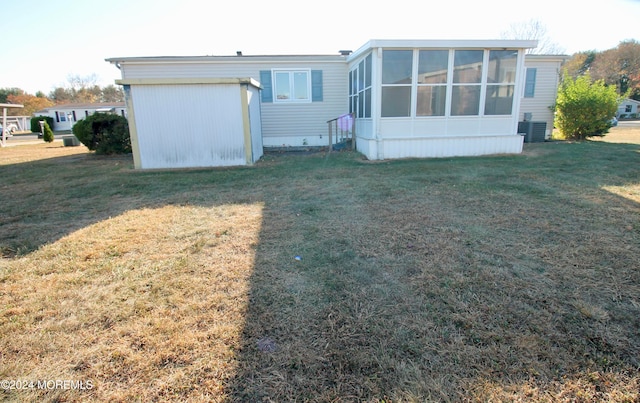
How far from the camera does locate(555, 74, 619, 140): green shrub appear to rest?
40.5 feet

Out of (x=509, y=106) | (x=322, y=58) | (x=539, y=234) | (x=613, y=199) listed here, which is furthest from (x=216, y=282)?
(x=322, y=58)

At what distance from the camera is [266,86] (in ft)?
39.6

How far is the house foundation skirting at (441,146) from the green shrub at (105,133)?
800 cm

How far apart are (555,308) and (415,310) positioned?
37.3 inches

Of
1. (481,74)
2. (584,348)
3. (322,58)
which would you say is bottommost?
(584,348)

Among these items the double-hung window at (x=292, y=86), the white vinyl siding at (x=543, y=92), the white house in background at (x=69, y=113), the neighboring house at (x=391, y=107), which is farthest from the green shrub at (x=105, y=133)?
the white house in background at (x=69, y=113)

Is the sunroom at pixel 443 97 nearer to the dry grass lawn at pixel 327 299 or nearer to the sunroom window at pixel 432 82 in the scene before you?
the sunroom window at pixel 432 82

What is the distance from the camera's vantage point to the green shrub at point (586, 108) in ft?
40.5

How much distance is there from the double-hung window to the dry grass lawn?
789 cm

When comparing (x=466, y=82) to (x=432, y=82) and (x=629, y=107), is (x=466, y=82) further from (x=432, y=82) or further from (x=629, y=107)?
(x=629, y=107)

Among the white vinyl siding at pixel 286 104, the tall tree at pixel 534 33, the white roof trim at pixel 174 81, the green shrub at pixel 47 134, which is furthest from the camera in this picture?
the tall tree at pixel 534 33

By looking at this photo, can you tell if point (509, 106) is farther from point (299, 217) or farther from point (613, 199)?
point (299, 217)

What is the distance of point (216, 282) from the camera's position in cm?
279

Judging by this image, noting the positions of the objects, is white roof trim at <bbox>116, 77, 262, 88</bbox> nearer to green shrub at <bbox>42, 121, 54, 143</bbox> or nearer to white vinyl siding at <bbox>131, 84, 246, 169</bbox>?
white vinyl siding at <bbox>131, 84, 246, 169</bbox>
